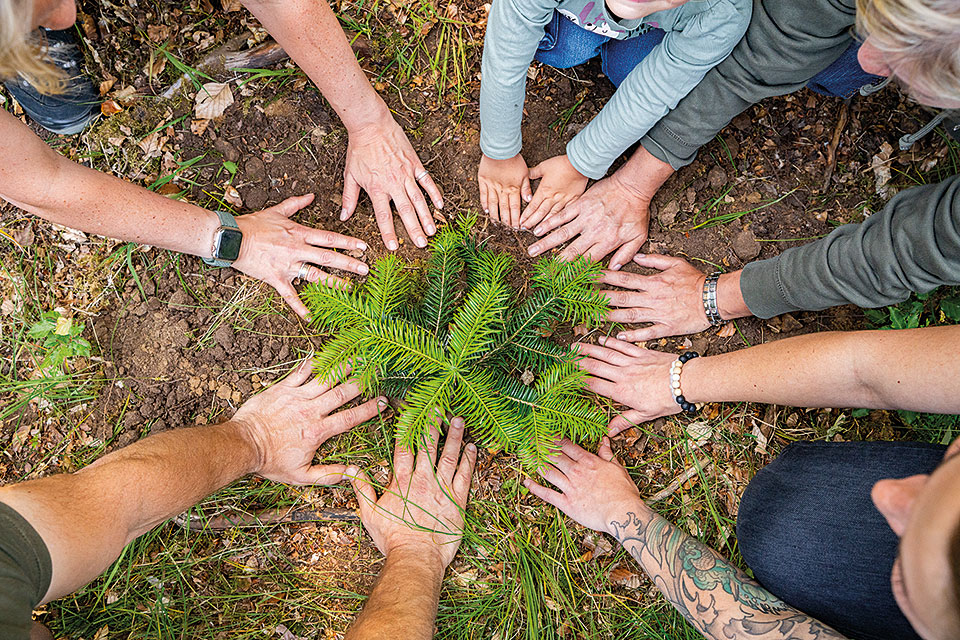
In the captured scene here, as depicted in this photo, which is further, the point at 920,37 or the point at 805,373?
the point at 805,373

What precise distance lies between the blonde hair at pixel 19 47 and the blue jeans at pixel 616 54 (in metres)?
1.43

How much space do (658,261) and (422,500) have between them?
131 cm

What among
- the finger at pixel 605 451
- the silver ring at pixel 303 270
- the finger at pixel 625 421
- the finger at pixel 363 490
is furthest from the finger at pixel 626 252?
the finger at pixel 363 490

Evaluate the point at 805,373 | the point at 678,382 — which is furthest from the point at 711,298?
the point at 805,373

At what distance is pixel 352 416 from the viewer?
2244 millimetres

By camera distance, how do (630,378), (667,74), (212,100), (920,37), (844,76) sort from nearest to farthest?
(920,37) → (667,74) → (844,76) → (630,378) → (212,100)

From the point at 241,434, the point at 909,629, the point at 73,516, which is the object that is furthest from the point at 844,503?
the point at 73,516

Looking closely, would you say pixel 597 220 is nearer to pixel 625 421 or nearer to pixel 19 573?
pixel 625 421

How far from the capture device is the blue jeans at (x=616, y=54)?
192cm

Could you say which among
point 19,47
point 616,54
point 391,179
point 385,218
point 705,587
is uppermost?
point 19,47

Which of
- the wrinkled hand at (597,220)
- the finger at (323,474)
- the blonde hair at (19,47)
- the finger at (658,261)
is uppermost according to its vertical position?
the blonde hair at (19,47)

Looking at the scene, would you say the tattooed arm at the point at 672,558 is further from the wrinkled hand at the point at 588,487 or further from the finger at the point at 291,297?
the finger at the point at 291,297

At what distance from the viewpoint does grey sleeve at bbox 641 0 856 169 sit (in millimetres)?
1613

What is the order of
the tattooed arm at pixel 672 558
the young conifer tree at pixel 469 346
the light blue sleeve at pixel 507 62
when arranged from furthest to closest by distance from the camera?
the tattooed arm at pixel 672 558 < the young conifer tree at pixel 469 346 < the light blue sleeve at pixel 507 62
